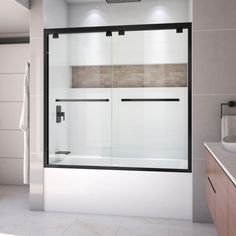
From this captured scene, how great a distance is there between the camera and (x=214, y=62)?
10.1ft

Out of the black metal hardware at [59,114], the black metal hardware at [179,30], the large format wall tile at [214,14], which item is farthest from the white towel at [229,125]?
the black metal hardware at [59,114]

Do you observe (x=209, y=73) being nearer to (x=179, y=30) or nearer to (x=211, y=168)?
(x=179, y=30)

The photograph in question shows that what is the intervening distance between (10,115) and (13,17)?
56.7 inches

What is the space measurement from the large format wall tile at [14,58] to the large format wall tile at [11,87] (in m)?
0.09

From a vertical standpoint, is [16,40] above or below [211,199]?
above

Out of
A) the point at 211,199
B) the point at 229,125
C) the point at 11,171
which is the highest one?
the point at 229,125

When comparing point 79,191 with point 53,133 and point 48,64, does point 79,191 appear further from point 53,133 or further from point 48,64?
point 48,64

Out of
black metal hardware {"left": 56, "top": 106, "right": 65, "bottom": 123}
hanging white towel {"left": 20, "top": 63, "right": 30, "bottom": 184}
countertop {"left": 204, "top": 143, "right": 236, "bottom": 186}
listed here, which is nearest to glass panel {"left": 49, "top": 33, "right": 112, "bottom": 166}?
black metal hardware {"left": 56, "top": 106, "right": 65, "bottom": 123}

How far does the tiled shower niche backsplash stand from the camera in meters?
3.33

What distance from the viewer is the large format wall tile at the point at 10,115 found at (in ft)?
14.7

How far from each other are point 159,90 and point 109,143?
82 cm

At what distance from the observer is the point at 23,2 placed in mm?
3277

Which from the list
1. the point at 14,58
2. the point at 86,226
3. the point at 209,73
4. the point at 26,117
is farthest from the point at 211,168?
the point at 14,58

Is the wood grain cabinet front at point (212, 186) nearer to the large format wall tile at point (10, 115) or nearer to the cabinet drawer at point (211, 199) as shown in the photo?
the cabinet drawer at point (211, 199)
